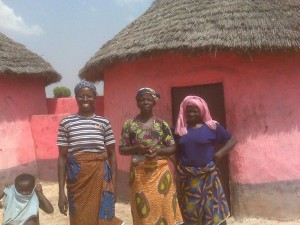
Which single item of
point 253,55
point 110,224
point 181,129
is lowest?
point 110,224

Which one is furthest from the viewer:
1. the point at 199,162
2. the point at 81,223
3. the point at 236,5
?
the point at 236,5

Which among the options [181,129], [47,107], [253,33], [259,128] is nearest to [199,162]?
[181,129]

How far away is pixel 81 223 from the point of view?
3148 mm

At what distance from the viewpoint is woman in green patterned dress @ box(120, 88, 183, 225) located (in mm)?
3338

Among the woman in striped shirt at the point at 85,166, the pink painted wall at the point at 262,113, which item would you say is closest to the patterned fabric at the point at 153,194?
the woman in striped shirt at the point at 85,166

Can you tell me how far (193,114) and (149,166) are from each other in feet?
1.97

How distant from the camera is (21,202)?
11.0ft

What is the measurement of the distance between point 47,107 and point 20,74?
6.55 feet

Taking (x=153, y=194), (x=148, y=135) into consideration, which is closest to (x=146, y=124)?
(x=148, y=135)

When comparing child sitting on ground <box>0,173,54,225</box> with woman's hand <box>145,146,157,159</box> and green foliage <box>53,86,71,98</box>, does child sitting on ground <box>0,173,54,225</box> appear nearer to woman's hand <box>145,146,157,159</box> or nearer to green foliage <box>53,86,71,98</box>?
woman's hand <box>145,146,157,159</box>

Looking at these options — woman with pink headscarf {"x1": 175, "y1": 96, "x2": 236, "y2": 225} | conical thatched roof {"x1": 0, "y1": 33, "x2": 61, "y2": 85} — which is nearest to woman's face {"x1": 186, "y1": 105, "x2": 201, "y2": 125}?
woman with pink headscarf {"x1": 175, "y1": 96, "x2": 236, "y2": 225}

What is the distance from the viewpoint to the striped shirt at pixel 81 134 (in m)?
3.13

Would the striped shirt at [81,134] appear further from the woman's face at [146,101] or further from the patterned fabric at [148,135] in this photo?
the woman's face at [146,101]

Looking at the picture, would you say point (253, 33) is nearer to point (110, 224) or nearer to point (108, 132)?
point (108, 132)
